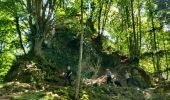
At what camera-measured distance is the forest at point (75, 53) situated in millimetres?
22078

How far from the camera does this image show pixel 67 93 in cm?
2047

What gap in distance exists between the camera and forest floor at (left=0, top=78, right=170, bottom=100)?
766 inches

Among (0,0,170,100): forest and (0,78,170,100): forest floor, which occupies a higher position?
(0,0,170,100): forest

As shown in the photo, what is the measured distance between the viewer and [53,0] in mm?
27875

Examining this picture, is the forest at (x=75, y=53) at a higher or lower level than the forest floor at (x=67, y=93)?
higher

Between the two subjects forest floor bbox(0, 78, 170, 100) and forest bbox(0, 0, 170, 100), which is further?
forest bbox(0, 0, 170, 100)

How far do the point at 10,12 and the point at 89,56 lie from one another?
1218 cm

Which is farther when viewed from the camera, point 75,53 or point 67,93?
point 75,53

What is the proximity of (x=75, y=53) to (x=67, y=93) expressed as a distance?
566 inches

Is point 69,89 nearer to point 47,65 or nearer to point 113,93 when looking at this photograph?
point 113,93

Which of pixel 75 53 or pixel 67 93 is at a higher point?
pixel 75 53

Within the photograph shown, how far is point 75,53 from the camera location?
114 ft

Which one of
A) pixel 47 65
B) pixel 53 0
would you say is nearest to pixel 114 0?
pixel 53 0

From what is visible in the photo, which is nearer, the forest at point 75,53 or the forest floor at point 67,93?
the forest floor at point 67,93
